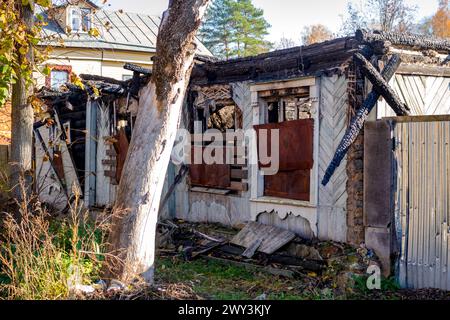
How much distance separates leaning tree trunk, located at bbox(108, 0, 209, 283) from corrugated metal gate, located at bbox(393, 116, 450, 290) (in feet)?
10.0

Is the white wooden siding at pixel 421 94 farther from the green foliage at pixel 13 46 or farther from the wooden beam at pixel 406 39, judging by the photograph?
the green foliage at pixel 13 46

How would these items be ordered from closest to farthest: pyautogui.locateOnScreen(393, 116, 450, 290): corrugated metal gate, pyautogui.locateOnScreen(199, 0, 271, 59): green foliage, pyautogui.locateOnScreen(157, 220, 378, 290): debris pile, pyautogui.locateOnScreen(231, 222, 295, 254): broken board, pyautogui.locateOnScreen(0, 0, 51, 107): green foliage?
1. pyautogui.locateOnScreen(393, 116, 450, 290): corrugated metal gate
2. pyautogui.locateOnScreen(0, 0, 51, 107): green foliage
3. pyautogui.locateOnScreen(157, 220, 378, 290): debris pile
4. pyautogui.locateOnScreen(231, 222, 295, 254): broken board
5. pyautogui.locateOnScreen(199, 0, 271, 59): green foliage

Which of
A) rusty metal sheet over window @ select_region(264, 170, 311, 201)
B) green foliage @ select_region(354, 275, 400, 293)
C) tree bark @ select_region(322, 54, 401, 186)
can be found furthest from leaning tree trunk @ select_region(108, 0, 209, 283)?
rusty metal sheet over window @ select_region(264, 170, 311, 201)

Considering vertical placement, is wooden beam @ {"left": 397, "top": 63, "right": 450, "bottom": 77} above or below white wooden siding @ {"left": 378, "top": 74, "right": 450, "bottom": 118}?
above

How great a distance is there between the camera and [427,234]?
307 inches

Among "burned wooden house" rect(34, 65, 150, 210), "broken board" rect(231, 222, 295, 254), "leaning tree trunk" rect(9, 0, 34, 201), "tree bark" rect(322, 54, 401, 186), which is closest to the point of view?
"tree bark" rect(322, 54, 401, 186)

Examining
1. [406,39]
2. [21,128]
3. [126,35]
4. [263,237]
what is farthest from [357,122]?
[126,35]

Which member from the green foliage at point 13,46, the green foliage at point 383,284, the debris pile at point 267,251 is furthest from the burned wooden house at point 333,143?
the green foliage at point 13,46

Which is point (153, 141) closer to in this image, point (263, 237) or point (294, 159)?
point (294, 159)

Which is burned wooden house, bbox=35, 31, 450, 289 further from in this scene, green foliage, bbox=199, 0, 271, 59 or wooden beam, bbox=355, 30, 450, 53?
green foliage, bbox=199, 0, 271, 59

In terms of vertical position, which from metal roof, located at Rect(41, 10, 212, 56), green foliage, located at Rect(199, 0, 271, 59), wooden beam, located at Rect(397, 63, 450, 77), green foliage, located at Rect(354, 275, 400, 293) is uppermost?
green foliage, located at Rect(199, 0, 271, 59)

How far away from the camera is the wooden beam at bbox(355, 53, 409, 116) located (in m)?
8.57
